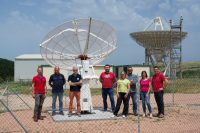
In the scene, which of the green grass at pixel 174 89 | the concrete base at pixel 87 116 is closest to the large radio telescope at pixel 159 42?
the green grass at pixel 174 89

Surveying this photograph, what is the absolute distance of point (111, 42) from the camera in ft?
50.2

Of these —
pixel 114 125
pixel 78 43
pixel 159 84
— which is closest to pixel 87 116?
pixel 114 125

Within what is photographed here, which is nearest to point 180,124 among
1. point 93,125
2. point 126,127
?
point 126,127

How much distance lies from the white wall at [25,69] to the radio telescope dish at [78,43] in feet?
109

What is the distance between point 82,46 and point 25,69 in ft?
112

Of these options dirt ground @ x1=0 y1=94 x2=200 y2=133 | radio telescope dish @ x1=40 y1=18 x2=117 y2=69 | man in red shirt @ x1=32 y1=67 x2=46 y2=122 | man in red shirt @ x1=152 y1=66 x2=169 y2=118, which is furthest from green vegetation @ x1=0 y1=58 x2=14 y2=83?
man in red shirt @ x1=152 y1=66 x2=169 y2=118

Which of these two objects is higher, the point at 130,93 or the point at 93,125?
the point at 130,93

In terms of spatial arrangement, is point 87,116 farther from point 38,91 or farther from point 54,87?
point 38,91

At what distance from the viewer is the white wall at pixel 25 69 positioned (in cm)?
4753

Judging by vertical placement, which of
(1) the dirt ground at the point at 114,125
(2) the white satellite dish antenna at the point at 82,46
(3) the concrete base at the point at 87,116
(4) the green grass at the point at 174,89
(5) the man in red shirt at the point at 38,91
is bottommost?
(1) the dirt ground at the point at 114,125

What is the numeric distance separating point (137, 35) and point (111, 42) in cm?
2584

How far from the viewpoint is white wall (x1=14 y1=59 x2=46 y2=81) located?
1871 inches

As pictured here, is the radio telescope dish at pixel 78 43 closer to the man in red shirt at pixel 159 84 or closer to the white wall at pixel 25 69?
the man in red shirt at pixel 159 84

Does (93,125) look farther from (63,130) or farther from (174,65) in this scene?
(174,65)
